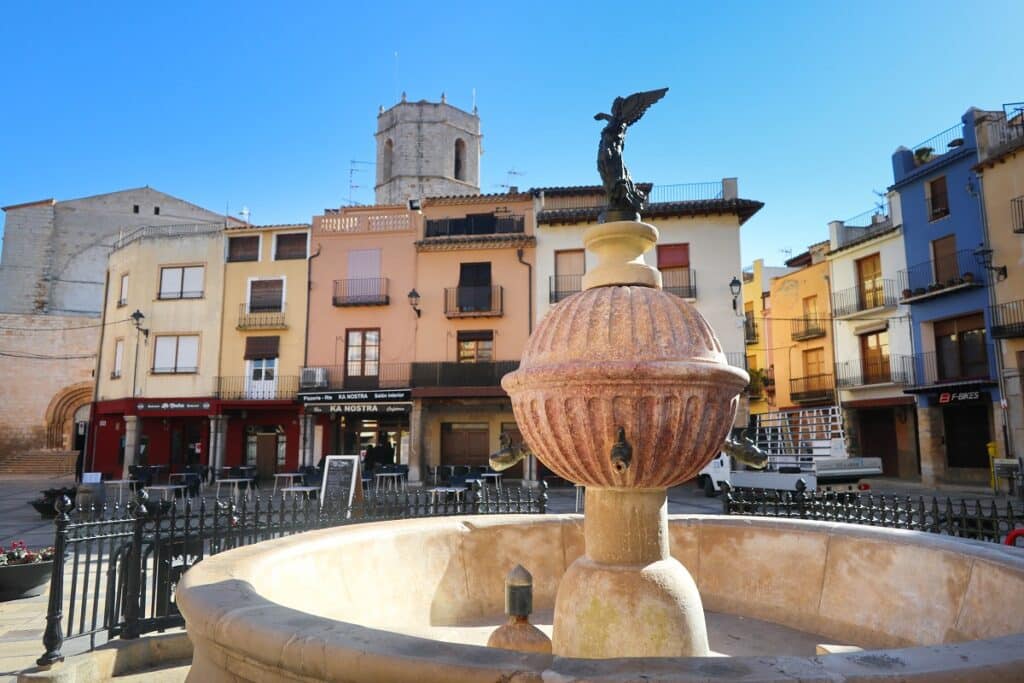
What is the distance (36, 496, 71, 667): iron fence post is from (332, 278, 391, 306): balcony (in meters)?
21.8

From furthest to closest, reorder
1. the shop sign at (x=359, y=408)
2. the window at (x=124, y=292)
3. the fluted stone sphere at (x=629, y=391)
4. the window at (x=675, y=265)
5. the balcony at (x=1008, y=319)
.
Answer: the window at (x=124, y=292)
the window at (x=675, y=265)
the shop sign at (x=359, y=408)
the balcony at (x=1008, y=319)
the fluted stone sphere at (x=629, y=391)

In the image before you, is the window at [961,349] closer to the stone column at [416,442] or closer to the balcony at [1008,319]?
the balcony at [1008,319]

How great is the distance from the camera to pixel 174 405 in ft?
86.6

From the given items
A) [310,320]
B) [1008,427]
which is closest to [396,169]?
[310,320]

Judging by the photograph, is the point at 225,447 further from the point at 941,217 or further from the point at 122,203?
the point at 941,217

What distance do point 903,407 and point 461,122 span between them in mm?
35348

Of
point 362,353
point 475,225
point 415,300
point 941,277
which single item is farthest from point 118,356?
point 941,277

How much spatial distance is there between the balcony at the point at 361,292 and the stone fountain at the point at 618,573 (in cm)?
2178

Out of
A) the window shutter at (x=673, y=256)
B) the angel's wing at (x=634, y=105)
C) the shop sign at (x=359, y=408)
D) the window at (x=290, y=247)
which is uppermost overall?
the window at (x=290, y=247)

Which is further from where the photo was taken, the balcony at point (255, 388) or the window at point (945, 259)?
the balcony at point (255, 388)

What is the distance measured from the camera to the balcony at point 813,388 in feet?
97.8

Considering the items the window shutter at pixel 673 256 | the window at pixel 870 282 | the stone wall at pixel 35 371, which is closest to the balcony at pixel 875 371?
the window at pixel 870 282

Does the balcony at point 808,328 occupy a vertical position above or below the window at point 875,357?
above

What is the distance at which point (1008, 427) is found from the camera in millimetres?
19859
